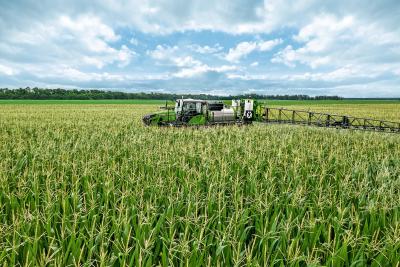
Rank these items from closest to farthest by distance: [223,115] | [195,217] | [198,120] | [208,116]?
1. [195,217]
2. [198,120]
3. [208,116]
4. [223,115]

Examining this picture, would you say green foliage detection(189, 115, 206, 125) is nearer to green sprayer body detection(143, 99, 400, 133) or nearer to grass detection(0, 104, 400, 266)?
green sprayer body detection(143, 99, 400, 133)

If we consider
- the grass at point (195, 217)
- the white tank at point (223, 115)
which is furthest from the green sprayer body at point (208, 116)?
the grass at point (195, 217)

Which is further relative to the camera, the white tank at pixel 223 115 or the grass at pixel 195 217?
the white tank at pixel 223 115

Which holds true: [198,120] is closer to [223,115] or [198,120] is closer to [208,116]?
[208,116]

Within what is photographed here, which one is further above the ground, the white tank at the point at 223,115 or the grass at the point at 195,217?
the white tank at the point at 223,115

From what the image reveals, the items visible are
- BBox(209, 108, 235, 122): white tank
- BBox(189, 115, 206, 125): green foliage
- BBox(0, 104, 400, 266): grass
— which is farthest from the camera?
BBox(209, 108, 235, 122): white tank

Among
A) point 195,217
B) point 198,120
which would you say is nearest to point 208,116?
point 198,120

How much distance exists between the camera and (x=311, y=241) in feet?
12.8

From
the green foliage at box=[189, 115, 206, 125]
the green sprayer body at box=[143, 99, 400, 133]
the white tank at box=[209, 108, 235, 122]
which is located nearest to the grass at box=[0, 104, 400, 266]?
the green foliage at box=[189, 115, 206, 125]

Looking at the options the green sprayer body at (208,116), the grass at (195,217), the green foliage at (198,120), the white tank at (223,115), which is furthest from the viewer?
the white tank at (223,115)

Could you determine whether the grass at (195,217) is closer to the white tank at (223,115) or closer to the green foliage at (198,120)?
the green foliage at (198,120)

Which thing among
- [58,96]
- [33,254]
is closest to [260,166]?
[33,254]

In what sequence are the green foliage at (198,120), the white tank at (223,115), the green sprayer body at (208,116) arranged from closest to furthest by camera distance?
1. the green foliage at (198,120)
2. the green sprayer body at (208,116)
3. the white tank at (223,115)

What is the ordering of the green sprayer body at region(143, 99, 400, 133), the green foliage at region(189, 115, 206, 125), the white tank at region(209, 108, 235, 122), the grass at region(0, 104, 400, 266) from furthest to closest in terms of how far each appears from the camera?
the white tank at region(209, 108, 235, 122)
the green sprayer body at region(143, 99, 400, 133)
the green foliage at region(189, 115, 206, 125)
the grass at region(0, 104, 400, 266)
